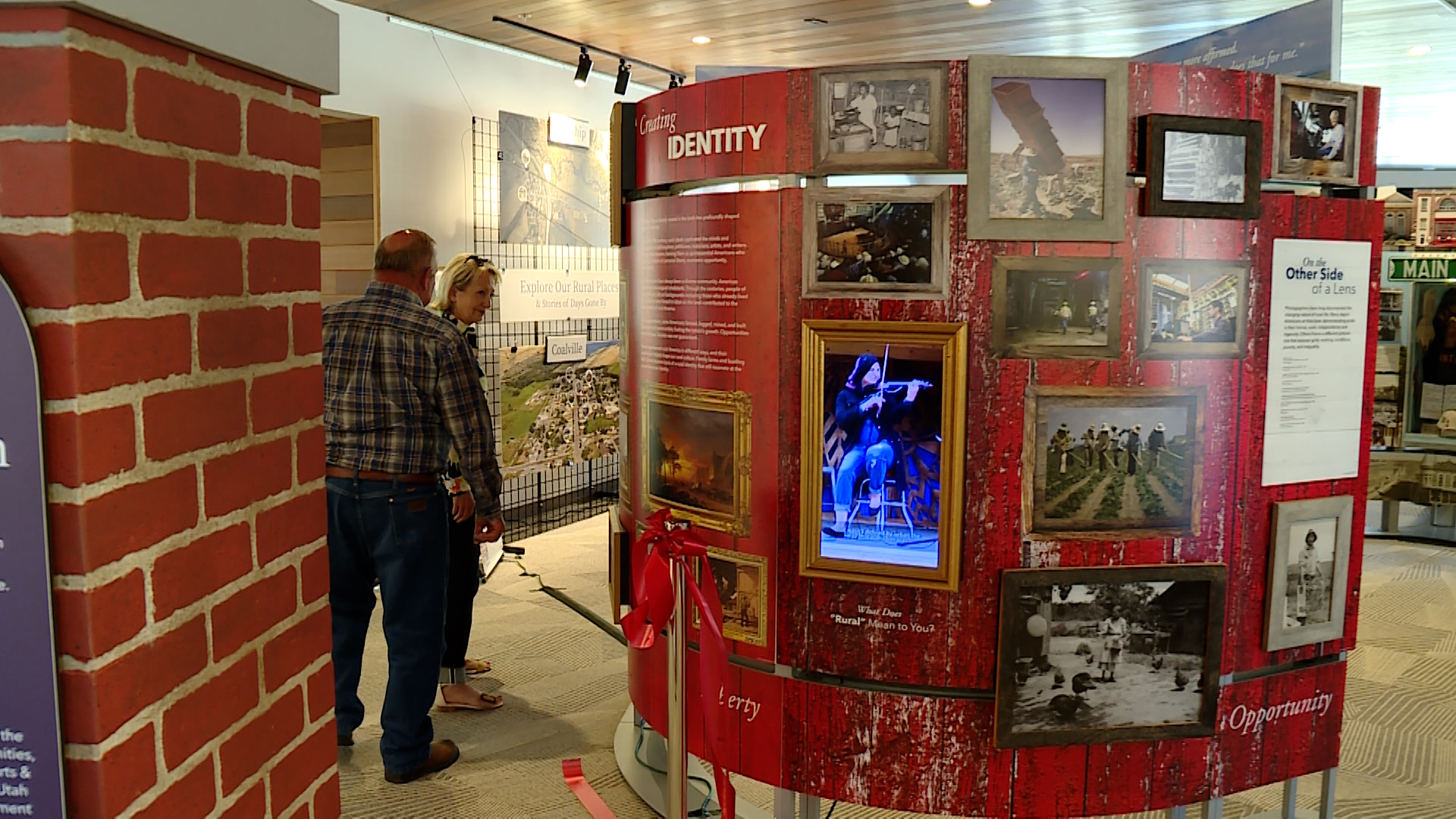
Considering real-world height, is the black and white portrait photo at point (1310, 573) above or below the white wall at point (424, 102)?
below

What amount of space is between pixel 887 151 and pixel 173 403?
181cm

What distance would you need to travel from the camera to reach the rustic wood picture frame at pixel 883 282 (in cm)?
250

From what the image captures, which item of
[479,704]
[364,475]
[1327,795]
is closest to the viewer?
[1327,795]

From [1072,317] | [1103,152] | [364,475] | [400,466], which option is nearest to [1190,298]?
[1072,317]

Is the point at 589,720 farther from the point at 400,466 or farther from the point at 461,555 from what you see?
the point at 400,466

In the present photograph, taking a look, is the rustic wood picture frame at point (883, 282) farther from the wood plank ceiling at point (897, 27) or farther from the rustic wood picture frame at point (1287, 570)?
the wood plank ceiling at point (897, 27)

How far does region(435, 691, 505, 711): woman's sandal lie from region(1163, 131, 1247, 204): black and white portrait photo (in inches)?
115

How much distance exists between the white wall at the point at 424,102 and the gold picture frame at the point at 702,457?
10.2 feet

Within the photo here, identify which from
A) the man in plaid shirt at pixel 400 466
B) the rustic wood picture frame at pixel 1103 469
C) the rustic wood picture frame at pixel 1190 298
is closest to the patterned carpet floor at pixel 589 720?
the man in plaid shirt at pixel 400 466

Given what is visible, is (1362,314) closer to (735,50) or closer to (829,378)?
(829,378)

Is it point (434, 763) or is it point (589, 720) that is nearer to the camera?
point (434, 763)

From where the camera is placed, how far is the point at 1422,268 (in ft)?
22.1

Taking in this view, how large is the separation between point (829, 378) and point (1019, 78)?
2.64ft

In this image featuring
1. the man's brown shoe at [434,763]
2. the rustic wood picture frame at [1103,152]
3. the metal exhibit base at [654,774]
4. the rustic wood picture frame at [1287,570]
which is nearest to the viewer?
the rustic wood picture frame at [1103,152]
